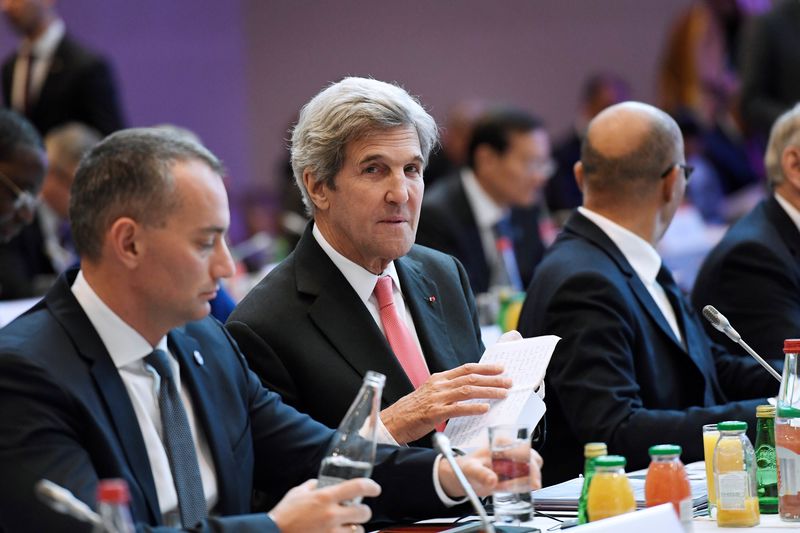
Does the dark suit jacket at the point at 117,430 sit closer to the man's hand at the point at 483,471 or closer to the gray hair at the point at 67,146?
the man's hand at the point at 483,471

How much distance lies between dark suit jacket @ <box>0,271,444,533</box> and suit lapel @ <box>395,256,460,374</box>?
0.47 metres

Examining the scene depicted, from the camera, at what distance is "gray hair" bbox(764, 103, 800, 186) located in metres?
3.98

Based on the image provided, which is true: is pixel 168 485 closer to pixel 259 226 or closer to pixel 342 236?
pixel 342 236

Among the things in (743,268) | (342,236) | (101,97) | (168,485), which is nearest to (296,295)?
(342,236)

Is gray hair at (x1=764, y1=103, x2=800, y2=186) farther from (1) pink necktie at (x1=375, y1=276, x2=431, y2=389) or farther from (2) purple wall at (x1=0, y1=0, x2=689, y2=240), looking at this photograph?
(2) purple wall at (x1=0, y1=0, x2=689, y2=240)

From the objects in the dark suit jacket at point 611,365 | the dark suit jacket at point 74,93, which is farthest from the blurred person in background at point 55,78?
the dark suit jacket at point 611,365

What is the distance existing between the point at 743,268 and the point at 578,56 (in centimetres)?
696

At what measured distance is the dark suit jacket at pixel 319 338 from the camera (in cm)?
291

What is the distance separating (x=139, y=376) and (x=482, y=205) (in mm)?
4369

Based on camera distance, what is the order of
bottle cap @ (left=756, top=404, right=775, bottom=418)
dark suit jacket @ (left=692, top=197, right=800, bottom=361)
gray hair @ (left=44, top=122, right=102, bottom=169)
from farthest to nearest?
gray hair @ (left=44, top=122, right=102, bottom=169) → dark suit jacket @ (left=692, top=197, right=800, bottom=361) → bottle cap @ (left=756, top=404, right=775, bottom=418)

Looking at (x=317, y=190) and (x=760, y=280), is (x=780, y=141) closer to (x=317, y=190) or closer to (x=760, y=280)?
(x=760, y=280)

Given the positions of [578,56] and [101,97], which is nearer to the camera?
[101,97]

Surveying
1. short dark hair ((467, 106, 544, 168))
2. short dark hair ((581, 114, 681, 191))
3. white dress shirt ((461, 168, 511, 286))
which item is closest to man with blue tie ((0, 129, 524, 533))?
short dark hair ((581, 114, 681, 191))

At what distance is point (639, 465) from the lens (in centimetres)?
325
